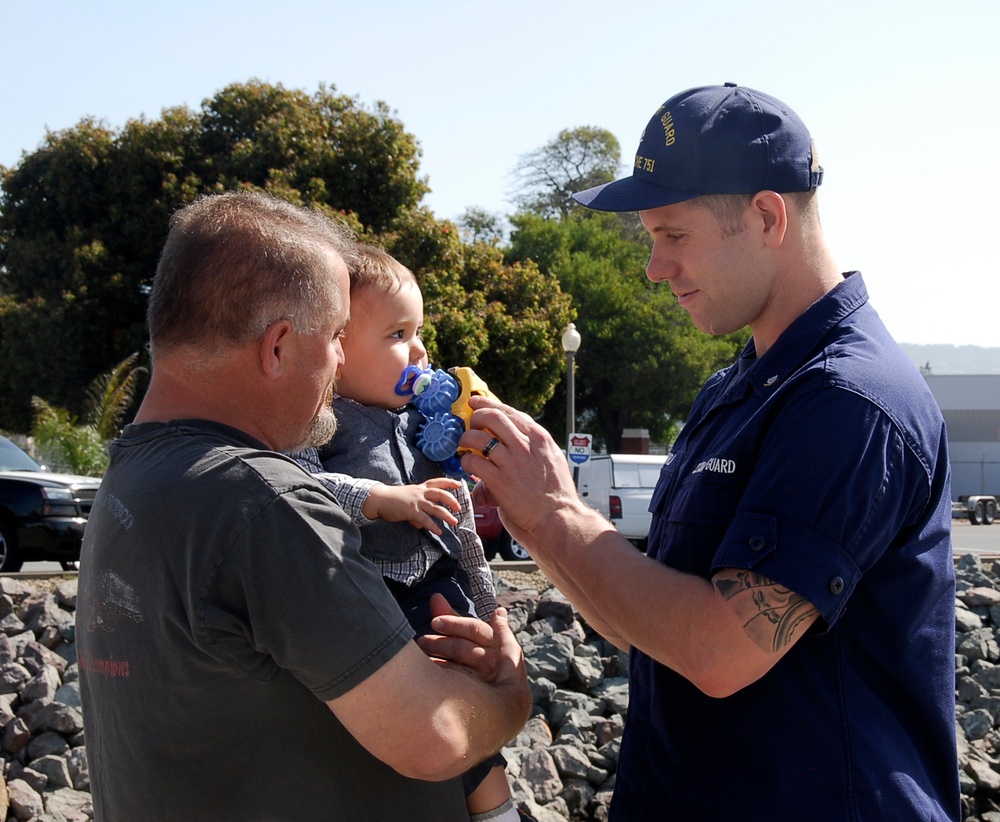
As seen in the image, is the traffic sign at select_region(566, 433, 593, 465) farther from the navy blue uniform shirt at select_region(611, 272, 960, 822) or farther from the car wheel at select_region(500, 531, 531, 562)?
the navy blue uniform shirt at select_region(611, 272, 960, 822)

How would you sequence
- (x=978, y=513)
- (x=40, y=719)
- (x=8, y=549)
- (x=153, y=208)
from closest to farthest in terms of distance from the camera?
(x=40, y=719)
(x=8, y=549)
(x=153, y=208)
(x=978, y=513)

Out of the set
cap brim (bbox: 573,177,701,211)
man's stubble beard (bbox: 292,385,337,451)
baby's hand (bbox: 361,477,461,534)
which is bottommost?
baby's hand (bbox: 361,477,461,534)

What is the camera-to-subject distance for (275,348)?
191 centimetres

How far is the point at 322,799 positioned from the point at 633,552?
78 cm

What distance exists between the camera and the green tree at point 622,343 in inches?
1463

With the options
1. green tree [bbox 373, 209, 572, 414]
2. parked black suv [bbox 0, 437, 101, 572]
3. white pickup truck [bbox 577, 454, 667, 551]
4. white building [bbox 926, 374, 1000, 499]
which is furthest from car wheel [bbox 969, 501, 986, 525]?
parked black suv [bbox 0, 437, 101, 572]

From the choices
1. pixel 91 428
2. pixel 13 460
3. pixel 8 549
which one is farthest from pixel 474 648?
pixel 91 428

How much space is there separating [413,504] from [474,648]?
508 mm

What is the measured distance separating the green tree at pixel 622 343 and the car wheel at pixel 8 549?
1021 inches

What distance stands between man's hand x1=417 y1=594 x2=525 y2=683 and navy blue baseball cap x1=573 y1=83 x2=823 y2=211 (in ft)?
3.34

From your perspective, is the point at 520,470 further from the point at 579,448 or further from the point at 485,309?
the point at 485,309

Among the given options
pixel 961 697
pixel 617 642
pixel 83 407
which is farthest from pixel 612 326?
pixel 617 642

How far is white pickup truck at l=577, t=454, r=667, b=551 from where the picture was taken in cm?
1734

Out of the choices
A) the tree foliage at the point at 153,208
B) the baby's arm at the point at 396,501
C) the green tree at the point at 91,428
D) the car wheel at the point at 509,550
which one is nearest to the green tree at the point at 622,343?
the tree foliage at the point at 153,208
